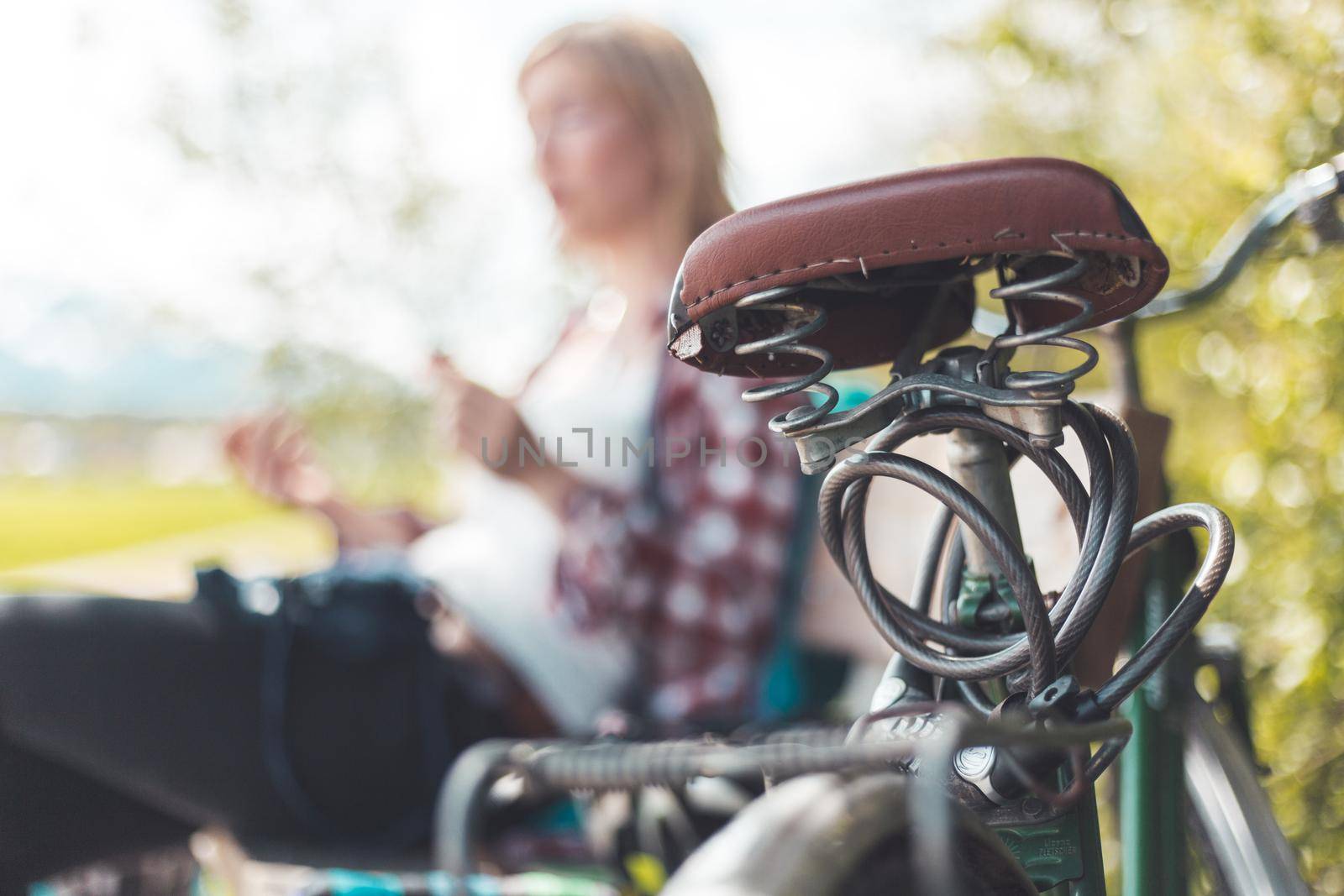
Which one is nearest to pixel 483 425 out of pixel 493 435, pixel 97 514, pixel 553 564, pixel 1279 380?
pixel 493 435

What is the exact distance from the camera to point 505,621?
123cm

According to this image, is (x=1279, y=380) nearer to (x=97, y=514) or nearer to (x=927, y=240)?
(x=927, y=240)

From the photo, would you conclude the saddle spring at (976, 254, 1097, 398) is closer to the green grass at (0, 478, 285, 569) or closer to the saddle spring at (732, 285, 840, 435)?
the saddle spring at (732, 285, 840, 435)

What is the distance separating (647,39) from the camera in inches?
50.9

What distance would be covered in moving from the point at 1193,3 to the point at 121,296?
2.90 metres

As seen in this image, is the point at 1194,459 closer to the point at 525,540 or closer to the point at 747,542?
the point at 747,542

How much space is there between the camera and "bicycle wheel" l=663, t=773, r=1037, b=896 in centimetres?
39

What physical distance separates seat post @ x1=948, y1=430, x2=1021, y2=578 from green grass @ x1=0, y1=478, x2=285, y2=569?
25.7ft

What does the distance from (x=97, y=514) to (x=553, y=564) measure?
15.4 meters

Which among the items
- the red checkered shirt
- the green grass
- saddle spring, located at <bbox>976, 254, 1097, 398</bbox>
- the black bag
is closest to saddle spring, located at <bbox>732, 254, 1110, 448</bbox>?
saddle spring, located at <bbox>976, 254, 1097, 398</bbox>

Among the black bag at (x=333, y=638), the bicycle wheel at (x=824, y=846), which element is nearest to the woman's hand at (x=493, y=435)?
the black bag at (x=333, y=638)

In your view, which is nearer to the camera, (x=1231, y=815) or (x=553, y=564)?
(x=1231, y=815)

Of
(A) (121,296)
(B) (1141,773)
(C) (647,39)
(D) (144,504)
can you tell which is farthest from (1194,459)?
(D) (144,504)

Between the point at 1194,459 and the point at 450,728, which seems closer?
the point at 450,728
